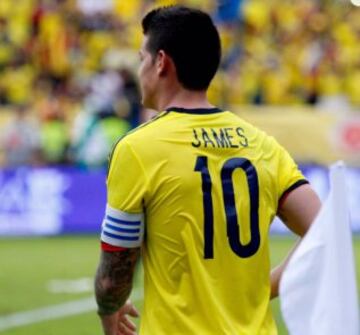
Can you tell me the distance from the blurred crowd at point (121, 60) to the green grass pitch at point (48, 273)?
3429 millimetres

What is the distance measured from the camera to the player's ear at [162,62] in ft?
13.3

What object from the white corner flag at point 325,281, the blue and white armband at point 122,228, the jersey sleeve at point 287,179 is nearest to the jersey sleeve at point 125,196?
the blue and white armband at point 122,228

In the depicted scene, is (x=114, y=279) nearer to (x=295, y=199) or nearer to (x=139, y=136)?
(x=139, y=136)

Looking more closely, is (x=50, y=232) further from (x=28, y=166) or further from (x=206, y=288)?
(x=206, y=288)

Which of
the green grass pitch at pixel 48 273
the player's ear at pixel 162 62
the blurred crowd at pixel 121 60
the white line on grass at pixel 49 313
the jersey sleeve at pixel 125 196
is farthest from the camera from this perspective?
the blurred crowd at pixel 121 60

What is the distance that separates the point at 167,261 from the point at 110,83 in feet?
59.7

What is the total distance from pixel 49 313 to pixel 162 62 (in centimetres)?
774

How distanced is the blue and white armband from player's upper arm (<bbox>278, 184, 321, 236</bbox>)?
0.51 m

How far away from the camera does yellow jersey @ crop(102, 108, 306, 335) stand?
396 cm

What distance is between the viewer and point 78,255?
16.0 m

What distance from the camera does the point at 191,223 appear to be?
3982mm

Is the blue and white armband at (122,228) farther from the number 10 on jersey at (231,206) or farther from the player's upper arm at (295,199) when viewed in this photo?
the player's upper arm at (295,199)

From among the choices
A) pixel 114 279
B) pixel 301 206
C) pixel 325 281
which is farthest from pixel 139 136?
pixel 325 281

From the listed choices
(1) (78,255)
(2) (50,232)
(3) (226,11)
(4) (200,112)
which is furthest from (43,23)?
(4) (200,112)
